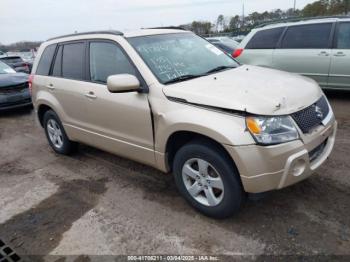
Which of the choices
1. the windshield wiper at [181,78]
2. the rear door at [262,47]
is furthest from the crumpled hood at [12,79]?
the windshield wiper at [181,78]

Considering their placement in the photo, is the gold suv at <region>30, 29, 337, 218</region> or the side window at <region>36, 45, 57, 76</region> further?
the side window at <region>36, 45, 57, 76</region>

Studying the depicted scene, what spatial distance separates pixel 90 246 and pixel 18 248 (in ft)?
2.29

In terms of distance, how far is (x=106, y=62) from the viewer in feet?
12.2

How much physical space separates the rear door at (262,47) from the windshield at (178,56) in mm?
3379

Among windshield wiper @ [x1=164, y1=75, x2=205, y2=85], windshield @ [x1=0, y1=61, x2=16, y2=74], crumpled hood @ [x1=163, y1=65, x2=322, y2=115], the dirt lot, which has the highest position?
windshield wiper @ [x1=164, y1=75, x2=205, y2=85]

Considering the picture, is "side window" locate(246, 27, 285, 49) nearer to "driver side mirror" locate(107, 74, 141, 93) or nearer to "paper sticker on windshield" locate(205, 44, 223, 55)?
"paper sticker on windshield" locate(205, 44, 223, 55)

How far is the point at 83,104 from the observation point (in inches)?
156

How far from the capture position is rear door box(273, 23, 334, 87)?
6.40 meters

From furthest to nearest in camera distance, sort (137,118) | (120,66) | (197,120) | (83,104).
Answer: (83,104)
(120,66)
(137,118)
(197,120)

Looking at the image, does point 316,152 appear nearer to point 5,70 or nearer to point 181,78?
point 181,78

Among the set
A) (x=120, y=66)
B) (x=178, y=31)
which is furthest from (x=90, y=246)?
(x=178, y=31)

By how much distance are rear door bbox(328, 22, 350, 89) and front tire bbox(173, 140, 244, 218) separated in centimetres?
464

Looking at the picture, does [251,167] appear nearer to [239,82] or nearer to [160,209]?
[239,82]

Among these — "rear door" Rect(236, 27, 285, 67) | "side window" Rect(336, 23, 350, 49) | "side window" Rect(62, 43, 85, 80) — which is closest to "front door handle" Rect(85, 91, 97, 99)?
"side window" Rect(62, 43, 85, 80)
